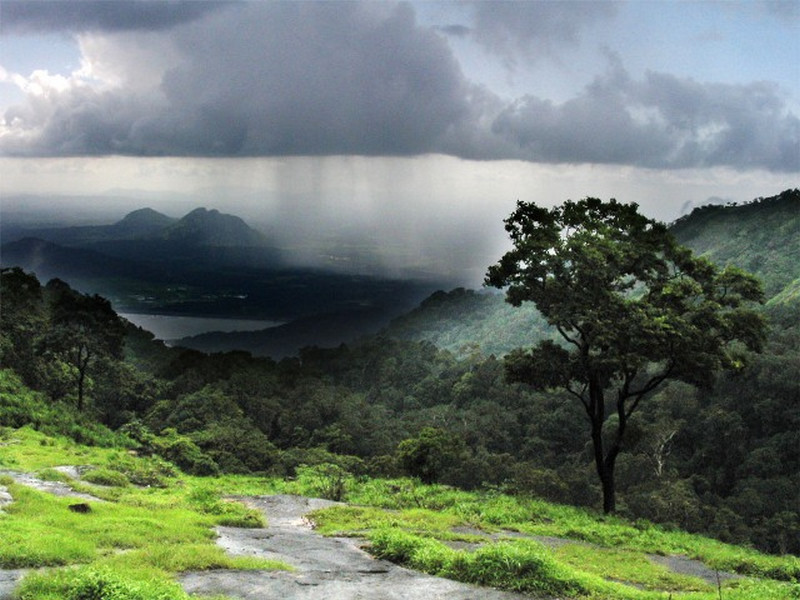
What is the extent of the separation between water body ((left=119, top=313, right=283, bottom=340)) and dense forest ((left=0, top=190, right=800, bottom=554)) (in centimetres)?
228

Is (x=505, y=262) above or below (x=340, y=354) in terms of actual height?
above

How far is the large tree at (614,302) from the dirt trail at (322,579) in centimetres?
1301

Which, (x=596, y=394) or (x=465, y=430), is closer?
(x=596, y=394)

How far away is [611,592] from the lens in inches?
396

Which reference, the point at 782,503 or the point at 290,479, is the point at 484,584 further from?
the point at 782,503

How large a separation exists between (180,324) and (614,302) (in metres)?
65.0

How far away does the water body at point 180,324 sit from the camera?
260 ft

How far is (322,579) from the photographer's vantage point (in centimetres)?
1030

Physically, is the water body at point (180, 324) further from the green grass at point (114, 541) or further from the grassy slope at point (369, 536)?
the green grass at point (114, 541)

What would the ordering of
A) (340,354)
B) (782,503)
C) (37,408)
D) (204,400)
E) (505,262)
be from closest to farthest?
1. (505,262)
2. (37,408)
3. (782,503)
4. (204,400)
5. (340,354)

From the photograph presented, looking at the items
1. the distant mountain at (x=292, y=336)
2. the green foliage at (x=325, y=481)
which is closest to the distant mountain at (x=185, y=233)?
the distant mountain at (x=292, y=336)

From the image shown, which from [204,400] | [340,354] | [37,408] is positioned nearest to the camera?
[37,408]

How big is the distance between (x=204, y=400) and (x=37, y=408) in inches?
644

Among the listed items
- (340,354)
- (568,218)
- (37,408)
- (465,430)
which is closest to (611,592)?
(568,218)
